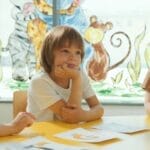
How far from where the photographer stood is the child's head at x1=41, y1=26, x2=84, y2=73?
5.96 ft

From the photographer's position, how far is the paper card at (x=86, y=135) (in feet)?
4.34

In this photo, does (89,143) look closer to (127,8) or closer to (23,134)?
(23,134)

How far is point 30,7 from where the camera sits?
3.04 metres

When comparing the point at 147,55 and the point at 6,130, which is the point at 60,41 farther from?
the point at 147,55

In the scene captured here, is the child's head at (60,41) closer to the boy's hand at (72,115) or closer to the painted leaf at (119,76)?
the boy's hand at (72,115)

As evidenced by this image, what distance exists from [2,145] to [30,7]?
6.53ft

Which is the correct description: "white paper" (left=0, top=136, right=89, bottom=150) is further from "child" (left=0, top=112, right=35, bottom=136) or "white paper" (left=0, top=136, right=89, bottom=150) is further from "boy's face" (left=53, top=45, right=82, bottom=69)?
"boy's face" (left=53, top=45, right=82, bottom=69)

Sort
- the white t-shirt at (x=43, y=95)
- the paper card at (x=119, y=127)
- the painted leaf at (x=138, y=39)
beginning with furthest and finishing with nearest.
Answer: the painted leaf at (x=138, y=39)
the white t-shirt at (x=43, y=95)
the paper card at (x=119, y=127)

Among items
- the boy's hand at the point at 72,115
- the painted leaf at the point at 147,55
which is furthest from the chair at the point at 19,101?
the painted leaf at the point at 147,55

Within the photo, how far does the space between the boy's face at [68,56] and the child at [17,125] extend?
0.44 m

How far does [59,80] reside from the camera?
1.90m

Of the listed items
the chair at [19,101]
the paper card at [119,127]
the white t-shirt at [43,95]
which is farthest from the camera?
the chair at [19,101]

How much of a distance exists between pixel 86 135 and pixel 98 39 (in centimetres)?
173

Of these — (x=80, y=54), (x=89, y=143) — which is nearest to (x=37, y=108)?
(x=80, y=54)
